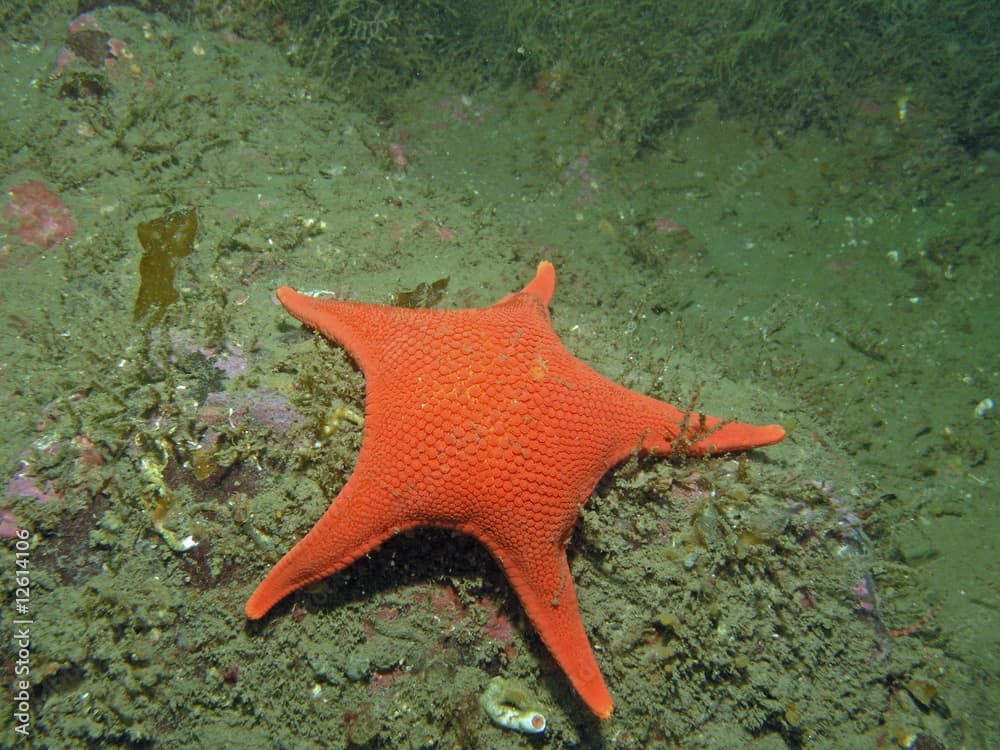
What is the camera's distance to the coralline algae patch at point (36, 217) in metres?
5.04

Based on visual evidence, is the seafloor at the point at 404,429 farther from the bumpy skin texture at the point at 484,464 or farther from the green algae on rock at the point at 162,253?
the bumpy skin texture at the point at 484,464

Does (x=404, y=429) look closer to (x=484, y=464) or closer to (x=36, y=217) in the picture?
(x=484, y=464)

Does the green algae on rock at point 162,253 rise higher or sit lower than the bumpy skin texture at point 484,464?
lower

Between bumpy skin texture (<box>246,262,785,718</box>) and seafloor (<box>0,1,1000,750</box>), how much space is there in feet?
0.93

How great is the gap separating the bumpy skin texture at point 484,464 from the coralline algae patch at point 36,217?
4.07 metres

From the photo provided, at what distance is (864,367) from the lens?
639 cm

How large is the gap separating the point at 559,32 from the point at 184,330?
→ 7325 mm

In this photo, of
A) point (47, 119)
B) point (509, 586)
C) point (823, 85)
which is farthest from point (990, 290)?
point (47, 119)

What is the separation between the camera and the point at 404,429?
304cm

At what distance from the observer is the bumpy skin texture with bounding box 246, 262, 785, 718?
2949 mm

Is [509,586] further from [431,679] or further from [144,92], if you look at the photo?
[144,92]

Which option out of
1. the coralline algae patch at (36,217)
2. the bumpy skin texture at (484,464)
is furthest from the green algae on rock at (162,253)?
the bumpy skin texture at (484,464)

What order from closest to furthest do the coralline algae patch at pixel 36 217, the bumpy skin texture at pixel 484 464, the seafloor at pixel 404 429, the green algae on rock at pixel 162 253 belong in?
the bumpy skin texture at pixel 484 464
the seafloor at pixel 404 429
the green algae on rock at pixel 162 253
the coralline algae patch at pixel 36 217

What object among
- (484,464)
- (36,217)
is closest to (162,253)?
(36,217)
